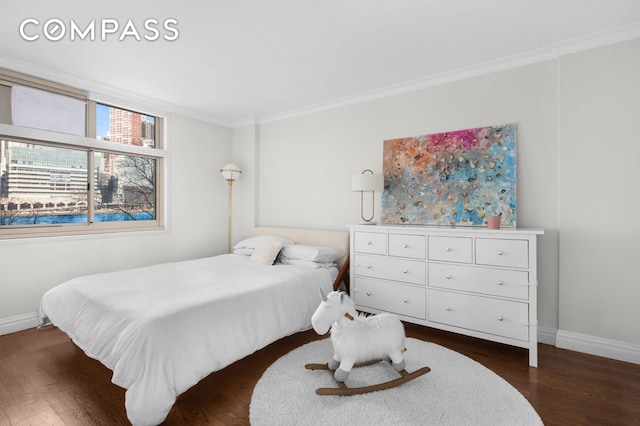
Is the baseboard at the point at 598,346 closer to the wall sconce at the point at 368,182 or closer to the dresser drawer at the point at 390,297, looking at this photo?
the dresser drawer at the point at 390,297

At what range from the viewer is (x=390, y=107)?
11.5 ft

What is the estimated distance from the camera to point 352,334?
6.35 ft

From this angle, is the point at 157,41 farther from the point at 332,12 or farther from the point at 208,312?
the point at 208,312

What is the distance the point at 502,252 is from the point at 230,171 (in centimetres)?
347

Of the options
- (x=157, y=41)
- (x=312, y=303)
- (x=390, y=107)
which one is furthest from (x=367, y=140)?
(x=157, y=41)

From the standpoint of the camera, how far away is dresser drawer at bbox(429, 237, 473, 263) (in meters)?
2.57

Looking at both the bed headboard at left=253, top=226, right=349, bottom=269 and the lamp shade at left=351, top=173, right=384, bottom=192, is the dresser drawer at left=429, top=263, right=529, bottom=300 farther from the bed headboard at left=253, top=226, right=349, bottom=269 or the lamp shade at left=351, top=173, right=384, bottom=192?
the bed headboard at left=253, top=226, right=349, bottom=269

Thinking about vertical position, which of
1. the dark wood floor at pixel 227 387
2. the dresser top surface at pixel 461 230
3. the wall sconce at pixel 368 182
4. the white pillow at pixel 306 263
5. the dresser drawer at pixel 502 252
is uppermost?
the wall sconce at pixel 368 182

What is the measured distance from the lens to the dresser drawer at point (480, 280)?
7.73ft

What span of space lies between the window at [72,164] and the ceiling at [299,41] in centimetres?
29

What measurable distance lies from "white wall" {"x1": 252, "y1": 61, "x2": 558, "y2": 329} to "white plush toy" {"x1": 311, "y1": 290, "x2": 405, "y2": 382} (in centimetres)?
166

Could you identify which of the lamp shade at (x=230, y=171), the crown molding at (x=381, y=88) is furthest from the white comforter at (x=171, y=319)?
the crown molding at (x=381, y=88)

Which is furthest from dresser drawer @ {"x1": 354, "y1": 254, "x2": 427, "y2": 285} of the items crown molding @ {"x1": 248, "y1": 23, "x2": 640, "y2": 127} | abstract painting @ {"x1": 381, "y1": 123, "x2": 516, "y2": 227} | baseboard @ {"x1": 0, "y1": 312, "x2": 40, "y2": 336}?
baseboard @ {"x1": 0, "y1": 312, "x2": 40, "y2": 336}

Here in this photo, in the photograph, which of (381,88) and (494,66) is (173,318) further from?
(494,66)
